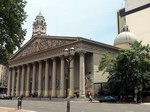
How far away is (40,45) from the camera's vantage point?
277 feet

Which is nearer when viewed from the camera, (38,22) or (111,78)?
(111,78)

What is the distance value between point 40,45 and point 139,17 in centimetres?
4688

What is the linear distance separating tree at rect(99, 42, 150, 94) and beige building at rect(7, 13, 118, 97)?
998 cm

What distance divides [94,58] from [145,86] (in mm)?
19183

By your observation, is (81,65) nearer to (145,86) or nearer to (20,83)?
(145,86)

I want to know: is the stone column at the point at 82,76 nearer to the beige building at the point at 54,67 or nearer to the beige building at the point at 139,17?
the beige building at the point at 54,67

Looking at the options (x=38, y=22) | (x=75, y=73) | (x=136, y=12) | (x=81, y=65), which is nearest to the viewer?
(x=81, y=65)

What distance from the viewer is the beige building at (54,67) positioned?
6775 centimetres

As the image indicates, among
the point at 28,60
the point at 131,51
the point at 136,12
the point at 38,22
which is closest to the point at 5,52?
the point at 131,51

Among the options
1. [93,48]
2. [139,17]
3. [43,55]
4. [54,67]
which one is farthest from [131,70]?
[139,17]

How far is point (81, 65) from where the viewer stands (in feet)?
219

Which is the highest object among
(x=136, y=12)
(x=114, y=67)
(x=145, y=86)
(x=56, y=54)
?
(x=136, y=12)

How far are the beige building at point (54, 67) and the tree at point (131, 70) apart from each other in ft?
32.8

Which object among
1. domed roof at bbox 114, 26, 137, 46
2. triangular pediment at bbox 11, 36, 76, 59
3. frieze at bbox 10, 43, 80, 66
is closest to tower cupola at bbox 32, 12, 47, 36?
triangular pediment at bbox 11, 36, 76, 59
